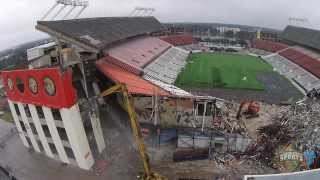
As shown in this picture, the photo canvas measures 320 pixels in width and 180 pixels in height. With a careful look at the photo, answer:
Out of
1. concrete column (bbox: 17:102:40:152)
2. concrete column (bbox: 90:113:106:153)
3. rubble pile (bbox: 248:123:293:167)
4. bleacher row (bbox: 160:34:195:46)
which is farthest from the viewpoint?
bleacher row (bbox: 160:34:195:46)

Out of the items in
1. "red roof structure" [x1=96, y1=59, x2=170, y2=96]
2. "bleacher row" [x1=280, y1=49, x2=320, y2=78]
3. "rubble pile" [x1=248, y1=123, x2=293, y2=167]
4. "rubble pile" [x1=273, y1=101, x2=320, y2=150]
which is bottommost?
"bleacher row" [x1=280, y1=49, x2=320, y2=78]

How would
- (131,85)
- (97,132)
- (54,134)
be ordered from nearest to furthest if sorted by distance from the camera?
(54,134)
(97,132)
(131,85)

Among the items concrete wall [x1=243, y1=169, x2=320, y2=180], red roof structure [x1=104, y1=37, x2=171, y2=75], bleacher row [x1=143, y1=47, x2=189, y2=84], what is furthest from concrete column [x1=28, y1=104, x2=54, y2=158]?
bleacher row [x1=143, y1=47, x2=189, y2=84]

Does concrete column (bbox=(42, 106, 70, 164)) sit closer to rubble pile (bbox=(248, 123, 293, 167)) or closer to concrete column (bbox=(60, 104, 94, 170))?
concrete column (bbox=(60, 104, 94, 170))

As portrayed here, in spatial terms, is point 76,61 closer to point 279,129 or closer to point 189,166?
point 189,166

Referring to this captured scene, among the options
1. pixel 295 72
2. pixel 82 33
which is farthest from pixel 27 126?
pixel 295 72

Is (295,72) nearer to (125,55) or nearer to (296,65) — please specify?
(296,65)

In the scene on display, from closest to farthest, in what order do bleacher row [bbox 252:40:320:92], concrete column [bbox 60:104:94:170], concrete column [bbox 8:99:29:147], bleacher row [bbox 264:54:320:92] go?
Result: concrete column [bbox 60:104:94:170] < concrete column [bbox 8:99:29:147] < bleacher row [bbox 264:54:320:92] < bleacher row [bbox 252:40:320:92]

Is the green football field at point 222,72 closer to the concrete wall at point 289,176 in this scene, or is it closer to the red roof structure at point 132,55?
the red roof structure at point 132,55
